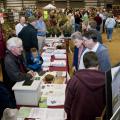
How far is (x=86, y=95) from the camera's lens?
2.56 meters

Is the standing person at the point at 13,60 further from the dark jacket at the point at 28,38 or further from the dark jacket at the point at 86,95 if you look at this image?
the dark jacket at the point at 28,38

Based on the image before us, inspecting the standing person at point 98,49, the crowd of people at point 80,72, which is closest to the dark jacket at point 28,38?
the crowd of people at point 80,72

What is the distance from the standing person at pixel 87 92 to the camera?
247 cm

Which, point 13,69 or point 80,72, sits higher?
point 80,72

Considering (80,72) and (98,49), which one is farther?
(98,49)

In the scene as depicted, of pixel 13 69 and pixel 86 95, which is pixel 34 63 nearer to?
pixel 13 69

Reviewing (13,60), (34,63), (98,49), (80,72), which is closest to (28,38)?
(34,63)

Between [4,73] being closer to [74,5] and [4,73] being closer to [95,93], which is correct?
[95,93]

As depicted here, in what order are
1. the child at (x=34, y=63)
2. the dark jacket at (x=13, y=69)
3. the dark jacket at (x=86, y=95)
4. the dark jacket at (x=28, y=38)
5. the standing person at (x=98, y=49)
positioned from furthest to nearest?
the dark jacket at (x=28, y=38)
the child at (x=34, y=63)
the standing person at (x=98, y=49)
the dark jacket at (x=13, y=69)
the dark jacket at (x=86, y=95)

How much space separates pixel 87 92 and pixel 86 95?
4 centimetres

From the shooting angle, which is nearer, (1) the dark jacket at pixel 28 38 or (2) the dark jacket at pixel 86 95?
(2) the dark jacket at pixel 86 95

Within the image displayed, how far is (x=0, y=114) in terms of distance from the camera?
2.73 m

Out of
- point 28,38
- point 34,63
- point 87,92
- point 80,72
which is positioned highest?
point 80,72

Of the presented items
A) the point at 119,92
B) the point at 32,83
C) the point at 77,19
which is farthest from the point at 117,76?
the point at 77,19
